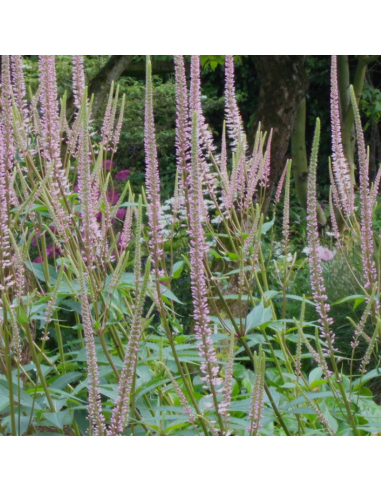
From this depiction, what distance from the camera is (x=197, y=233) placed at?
1214 mm

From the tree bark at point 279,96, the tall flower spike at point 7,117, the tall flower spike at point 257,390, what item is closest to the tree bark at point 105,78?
the tree bark at point 279,96

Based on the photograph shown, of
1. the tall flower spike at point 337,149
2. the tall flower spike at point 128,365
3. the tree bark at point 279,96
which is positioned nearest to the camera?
the tall flower spike at point 128,365

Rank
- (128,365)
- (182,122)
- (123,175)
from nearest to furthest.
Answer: (128,365)
(182,122)
(123,175)

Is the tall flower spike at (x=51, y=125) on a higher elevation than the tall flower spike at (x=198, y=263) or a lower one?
higher

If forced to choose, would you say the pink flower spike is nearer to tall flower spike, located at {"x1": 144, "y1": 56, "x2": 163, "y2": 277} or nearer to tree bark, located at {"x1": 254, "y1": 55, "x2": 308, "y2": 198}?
tree bark, located at {"x1": 254, "y1": 55, "x2": 308, "y2": 198}

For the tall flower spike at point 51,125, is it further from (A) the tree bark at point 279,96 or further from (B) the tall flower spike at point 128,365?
(A) the tree bark at point 279,96

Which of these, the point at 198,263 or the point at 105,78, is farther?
the point at 105,78

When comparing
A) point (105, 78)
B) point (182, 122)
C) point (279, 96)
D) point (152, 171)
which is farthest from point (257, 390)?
point (105, 78)

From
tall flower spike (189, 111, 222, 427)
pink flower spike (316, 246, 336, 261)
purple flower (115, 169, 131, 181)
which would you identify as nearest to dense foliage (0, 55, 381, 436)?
tall flower spike (189, 111, 222, 427)

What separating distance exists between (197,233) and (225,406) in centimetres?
46

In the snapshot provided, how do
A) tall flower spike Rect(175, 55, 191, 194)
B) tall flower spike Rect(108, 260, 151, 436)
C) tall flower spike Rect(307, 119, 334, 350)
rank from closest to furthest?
1. tall flower spike Rect(108, 260, 151, 436)
2. tall flower spike Rect(307, 119, 334, 350)
3. tall flower spike Rect(175, 55, 191, 194)

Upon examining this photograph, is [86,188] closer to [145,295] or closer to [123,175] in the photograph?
[145,295]

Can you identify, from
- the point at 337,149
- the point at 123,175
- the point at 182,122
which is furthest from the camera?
Answer: the point at 123,175

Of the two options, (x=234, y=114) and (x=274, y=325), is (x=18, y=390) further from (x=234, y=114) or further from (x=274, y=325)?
(x=234, y=114)
